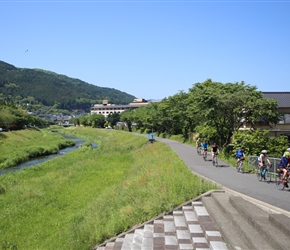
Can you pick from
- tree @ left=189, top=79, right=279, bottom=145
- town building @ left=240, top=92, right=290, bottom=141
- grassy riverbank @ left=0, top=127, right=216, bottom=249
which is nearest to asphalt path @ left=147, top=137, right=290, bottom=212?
grassy riverbank @ left=0, top=127, right=216, bottom=249

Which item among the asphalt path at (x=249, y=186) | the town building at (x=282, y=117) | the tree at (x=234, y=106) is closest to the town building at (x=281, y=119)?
the town building at (x=282, y=117)

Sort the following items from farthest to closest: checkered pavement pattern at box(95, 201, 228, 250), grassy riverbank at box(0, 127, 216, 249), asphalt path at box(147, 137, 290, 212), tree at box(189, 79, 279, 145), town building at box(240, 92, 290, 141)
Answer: town building at box(240, 92, 290, 141) < tree at box(189, 79, 279, 145) < asphalt path at box(147, 137, 290, 212) < grassy riverbank at box(0, 127, 216, 249) < checkered pavement pattern at box(95, 201, 228, 250)

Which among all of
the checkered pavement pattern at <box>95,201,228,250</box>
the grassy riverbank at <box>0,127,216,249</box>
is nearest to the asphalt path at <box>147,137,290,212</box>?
the grassy riverbank at <box>0,127,216,249</box>

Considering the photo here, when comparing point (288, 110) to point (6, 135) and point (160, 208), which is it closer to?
point (160, 208)

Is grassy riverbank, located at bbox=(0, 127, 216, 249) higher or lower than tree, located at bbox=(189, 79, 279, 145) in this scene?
lower

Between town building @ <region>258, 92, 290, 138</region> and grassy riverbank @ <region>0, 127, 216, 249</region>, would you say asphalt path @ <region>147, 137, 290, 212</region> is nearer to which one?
grassy riverbank @ <region>0, 127, 216, 249</region>

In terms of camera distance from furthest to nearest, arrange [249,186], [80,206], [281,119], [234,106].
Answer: [281,119] < [234,106] < [80,206] < [249,186]

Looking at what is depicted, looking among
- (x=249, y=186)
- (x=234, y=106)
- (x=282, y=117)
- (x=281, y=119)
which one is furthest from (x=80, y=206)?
(x=282, y=117)

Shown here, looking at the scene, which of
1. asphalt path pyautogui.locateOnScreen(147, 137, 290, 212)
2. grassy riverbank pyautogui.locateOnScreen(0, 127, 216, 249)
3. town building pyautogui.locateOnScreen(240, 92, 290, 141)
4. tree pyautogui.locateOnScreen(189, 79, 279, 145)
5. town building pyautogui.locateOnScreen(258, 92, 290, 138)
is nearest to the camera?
grassy riverbank pyautogui.locateOnScreen(0, 127, 216, 249)

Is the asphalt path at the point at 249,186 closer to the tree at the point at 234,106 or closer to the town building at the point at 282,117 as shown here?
the tree at the point at 234,106

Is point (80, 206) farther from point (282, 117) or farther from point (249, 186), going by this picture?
point (282, 117)

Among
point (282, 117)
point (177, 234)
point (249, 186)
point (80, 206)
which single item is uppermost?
point (282, 117)

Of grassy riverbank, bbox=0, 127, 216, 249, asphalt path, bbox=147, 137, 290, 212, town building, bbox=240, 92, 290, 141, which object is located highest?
town building, bbox=240, 92, 290, 141

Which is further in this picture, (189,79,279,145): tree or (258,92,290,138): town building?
(258,92,290,138): town building
